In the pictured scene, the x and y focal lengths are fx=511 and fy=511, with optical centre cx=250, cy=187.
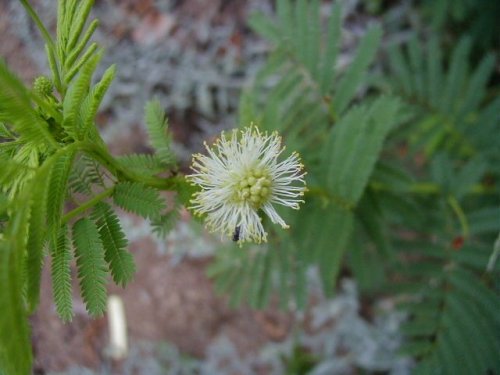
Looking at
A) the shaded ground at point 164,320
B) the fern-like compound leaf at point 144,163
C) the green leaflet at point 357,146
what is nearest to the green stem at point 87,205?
the fern-like compound leaf at point 144,163

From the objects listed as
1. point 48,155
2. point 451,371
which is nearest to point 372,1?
point 451,371

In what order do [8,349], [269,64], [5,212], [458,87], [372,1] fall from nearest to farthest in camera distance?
[8,349], [5,212], [269,64], [458,87], [372,1]

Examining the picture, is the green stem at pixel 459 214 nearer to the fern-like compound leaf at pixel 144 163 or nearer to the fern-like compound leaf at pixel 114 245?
the fern-like compound leaf at pixel 144 163

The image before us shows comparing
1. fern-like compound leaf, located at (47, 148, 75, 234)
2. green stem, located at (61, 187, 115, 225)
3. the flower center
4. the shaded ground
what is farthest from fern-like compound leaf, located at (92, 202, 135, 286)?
the shaded ground

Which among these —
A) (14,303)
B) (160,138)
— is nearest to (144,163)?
(160,138)

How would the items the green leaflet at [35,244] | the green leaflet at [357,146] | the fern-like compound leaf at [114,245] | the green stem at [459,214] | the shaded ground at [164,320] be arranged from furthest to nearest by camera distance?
the shaded ground at [164,320] < the green stem at [459,214] < the green leaflet at [357,146] < the fern-like compound leaf at [114,245] < the green leaflet at [35,244]

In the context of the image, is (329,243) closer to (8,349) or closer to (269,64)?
(269,64)

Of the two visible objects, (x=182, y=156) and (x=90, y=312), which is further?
(x=182, y=156)
